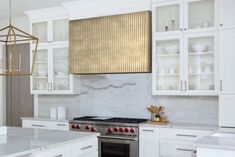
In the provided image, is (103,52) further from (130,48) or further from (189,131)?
(189,131)

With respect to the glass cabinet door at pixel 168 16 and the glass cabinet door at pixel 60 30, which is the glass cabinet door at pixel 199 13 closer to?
the glass cabinet door at pixel 168 16

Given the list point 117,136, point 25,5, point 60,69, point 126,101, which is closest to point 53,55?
point 60,69

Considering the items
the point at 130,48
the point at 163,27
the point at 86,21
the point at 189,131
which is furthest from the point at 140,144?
the point at 86,21

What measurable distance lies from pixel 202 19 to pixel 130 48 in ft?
3.66

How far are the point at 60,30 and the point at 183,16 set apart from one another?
2260 mm

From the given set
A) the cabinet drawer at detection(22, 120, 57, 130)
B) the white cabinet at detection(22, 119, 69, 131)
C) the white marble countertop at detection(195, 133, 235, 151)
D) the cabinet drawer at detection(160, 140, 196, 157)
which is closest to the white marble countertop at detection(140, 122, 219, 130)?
the cabinet drawer at detection(160, 140, 196, 157)

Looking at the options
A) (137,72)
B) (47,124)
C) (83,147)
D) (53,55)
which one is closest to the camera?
(83,147)

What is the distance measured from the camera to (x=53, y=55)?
5340mm

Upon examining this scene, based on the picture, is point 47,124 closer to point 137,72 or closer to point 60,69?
point 60,69

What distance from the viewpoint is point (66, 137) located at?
2.98 metres

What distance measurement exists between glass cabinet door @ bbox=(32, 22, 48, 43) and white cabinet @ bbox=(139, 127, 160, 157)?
8.38 ft

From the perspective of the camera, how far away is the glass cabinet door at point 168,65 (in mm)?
4348

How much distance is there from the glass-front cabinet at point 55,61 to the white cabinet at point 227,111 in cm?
254

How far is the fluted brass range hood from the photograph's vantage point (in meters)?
4.44
